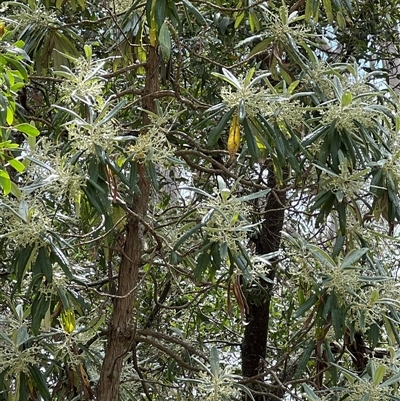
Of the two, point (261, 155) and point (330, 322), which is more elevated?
point (261, 155)

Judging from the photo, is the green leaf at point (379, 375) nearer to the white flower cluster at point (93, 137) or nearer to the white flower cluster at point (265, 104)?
the white flower cluster at point (265, 104)

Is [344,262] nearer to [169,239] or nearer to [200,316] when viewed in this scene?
[169,239]

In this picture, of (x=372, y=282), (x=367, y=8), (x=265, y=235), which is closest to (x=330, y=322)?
(x=372, y=282)

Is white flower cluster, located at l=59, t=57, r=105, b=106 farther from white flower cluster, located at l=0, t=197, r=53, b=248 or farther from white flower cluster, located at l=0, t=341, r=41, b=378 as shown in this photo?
white flower cluster, located at l=0, t=341, r=41, b=378

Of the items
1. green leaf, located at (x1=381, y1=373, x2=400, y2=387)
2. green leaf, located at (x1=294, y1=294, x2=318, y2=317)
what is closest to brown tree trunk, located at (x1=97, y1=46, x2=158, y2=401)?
green leaf, located at (x1=294, y1=294, x2=318, y2=317)

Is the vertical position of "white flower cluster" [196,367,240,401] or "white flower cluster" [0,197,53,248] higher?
"white flower cluster" [0,197,53,248]

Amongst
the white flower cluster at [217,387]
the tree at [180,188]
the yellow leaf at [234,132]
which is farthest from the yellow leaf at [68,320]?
the yellow leaf at [234,132]

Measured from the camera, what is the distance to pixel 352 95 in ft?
6.35

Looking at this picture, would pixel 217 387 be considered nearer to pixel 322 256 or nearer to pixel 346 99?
pixel 322 256

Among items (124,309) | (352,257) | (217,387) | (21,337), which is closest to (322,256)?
(352,257)

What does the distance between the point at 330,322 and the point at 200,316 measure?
0.93 m

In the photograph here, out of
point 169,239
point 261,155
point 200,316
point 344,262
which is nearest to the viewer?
point 344,262

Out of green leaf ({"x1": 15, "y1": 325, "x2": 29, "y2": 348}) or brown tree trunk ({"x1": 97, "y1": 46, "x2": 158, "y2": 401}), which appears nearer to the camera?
green leaf ({"x1": 15, "y1": 325, "x2": 29, "y2": 348})

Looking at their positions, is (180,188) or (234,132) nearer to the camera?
(234,132)
